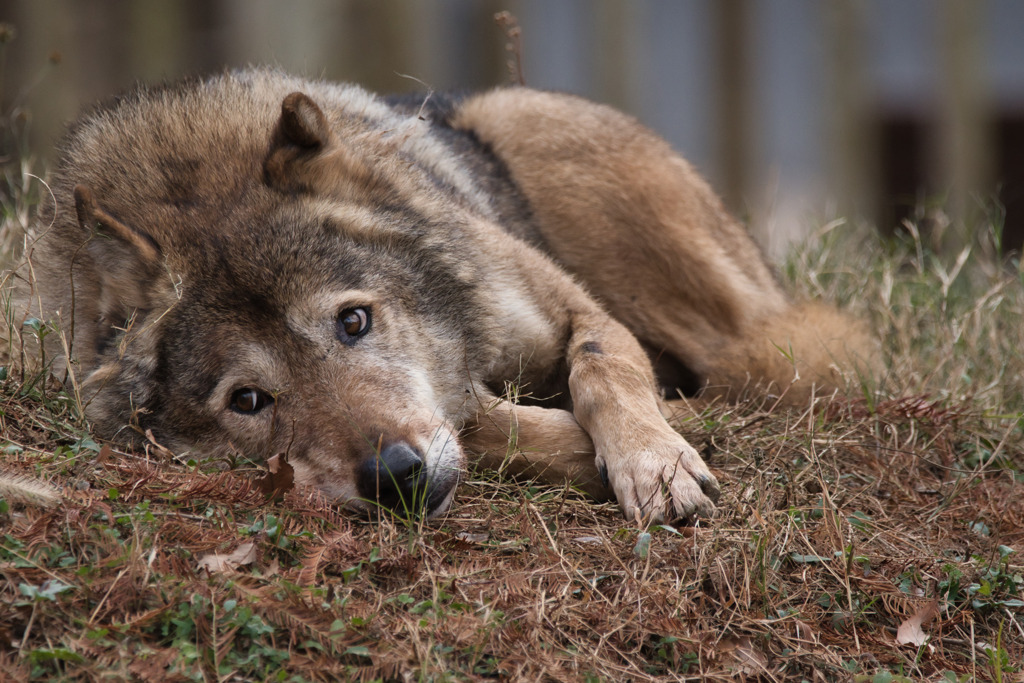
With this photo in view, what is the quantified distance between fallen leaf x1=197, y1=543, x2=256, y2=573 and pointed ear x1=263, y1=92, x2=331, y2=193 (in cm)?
134

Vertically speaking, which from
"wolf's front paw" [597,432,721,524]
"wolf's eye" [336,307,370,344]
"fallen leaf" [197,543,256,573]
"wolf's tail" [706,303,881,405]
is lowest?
"wolf's tail" [706,303,881,405]

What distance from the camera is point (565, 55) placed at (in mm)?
10898

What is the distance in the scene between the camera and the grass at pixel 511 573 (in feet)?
7.01

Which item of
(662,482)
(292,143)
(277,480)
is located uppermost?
(292,143)

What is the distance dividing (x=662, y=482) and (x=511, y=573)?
23.1 inches

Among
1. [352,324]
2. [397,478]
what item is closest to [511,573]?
[397,478]

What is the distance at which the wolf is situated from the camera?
289 cm

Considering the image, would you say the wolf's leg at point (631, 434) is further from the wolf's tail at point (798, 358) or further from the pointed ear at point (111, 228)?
the pointed ear at point (111, 228)

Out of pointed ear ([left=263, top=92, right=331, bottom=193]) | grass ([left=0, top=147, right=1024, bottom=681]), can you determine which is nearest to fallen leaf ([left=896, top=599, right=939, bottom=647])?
grass ([left=0, top=147, right=1024, bottom=681])

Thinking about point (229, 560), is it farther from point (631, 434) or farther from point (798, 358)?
point (798, 358)

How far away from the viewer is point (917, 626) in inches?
100

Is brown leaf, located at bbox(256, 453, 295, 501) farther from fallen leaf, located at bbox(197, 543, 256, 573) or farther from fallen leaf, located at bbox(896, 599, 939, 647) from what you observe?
fallen leaf, located at bbox(896, 599, 939, 647)

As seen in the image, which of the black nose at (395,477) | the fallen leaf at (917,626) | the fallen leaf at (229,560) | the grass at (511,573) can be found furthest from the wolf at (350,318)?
the fallen leaf at (917,626)

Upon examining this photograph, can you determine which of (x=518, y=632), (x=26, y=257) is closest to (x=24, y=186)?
(x=26, y=257)
